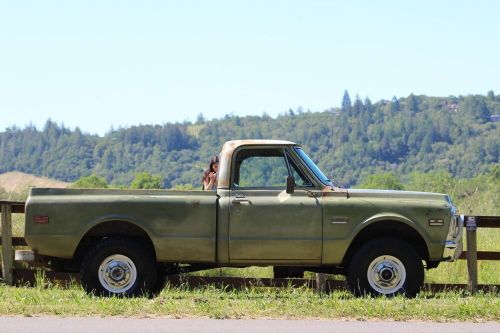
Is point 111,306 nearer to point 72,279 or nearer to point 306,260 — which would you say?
point 306,260

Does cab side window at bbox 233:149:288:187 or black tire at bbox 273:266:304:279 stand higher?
cab side window at bbox 233:149:288:187

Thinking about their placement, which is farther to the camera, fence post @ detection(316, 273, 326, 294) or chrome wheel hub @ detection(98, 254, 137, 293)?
fence post @ detection(316, 273, 326, 294)

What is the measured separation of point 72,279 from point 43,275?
0.39 meters

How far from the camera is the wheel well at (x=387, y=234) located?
39.3ft

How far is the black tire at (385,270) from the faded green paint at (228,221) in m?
0.24

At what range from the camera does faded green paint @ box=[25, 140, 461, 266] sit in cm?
1170

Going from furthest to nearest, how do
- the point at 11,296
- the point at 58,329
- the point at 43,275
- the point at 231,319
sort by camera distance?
the point at 43,275 → the point at 11,296 → the point at 231,319 → the point at 58,329

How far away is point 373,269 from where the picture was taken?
11.7 metres

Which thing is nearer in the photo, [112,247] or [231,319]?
[231,319]

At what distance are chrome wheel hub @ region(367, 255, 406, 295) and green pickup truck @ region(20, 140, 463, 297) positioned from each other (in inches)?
0.4

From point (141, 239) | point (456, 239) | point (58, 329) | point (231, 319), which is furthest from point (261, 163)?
point (58, 329)

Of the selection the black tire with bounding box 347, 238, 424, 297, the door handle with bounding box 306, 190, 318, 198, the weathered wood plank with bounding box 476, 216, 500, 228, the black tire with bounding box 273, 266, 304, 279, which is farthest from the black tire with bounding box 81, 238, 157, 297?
the weathered wood plank with bounding box 476, 216, 500, 228

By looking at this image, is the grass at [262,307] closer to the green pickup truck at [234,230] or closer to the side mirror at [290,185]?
the green pickup truck at [234,230]

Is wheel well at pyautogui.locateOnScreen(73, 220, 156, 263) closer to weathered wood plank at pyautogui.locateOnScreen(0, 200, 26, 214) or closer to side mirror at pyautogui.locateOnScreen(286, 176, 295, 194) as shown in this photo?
side mirror at pyautogui.locateOnScreen(286, 176, 295, 194)
